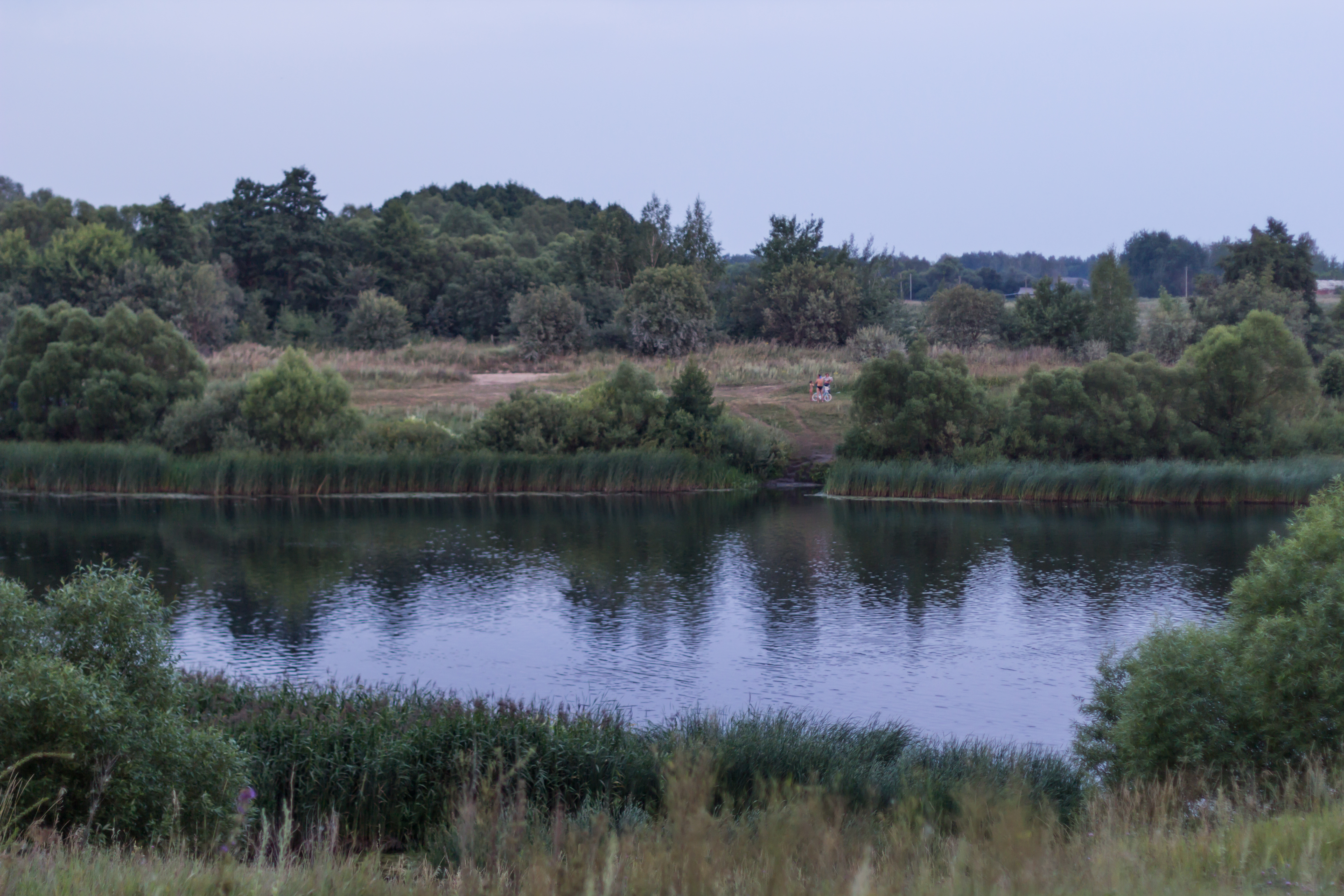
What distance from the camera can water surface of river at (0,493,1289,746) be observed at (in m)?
14.2

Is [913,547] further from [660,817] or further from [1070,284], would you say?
[1070,284]

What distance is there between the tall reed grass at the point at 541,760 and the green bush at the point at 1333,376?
121 feet

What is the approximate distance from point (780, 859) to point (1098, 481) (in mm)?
30493

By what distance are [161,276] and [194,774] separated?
54.9 meters

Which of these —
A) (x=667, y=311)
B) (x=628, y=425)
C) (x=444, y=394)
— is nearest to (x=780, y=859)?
(x=628, y=425)

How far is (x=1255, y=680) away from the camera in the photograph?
834 centimetres

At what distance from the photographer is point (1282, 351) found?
35375 millimetres

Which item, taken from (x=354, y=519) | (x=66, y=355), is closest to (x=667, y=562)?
(x=354, y=519)

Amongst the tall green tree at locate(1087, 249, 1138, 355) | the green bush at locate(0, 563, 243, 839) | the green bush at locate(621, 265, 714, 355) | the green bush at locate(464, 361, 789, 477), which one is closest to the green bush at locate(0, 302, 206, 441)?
the green bush at locate(464, 361, 789, 477)

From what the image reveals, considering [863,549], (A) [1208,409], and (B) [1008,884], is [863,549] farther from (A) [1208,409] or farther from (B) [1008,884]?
(B) [1008,884]

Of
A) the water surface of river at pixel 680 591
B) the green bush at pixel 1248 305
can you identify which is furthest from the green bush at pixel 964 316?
the water surface of river at pixel 680 591

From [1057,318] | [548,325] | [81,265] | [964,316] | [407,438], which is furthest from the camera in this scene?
[81,265]

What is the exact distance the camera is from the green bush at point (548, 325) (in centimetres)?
5238

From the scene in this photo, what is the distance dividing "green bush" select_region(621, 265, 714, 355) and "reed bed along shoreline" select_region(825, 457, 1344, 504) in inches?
795
